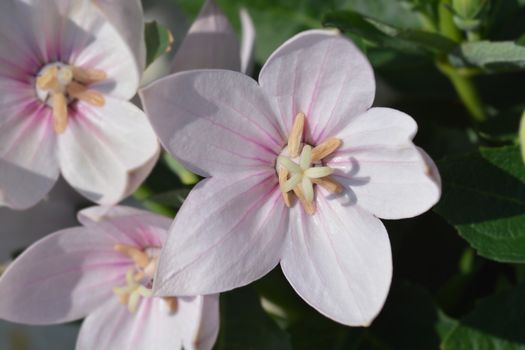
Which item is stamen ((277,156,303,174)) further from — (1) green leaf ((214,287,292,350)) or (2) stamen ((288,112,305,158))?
(1) green leaf ((214,287,292,350))

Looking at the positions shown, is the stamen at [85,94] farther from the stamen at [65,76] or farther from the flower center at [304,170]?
the flower center at [304,170]

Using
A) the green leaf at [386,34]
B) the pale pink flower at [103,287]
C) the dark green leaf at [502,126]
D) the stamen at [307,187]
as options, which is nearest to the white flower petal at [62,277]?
the pale pink flower at [103,287]

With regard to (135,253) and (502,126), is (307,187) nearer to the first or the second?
(135,253)

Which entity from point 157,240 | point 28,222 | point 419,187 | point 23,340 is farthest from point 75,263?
point 23,340

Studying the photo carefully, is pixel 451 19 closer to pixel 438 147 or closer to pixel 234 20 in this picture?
pixel 438 147

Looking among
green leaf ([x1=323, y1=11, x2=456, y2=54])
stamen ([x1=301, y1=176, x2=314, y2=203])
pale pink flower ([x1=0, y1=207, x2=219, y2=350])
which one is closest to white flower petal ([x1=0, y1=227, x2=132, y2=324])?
pale pink flower ([x1=0, y1=207, x2=219, y2=350])

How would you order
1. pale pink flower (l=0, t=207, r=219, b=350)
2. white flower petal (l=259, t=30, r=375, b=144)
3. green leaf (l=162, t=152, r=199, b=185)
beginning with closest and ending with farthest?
1. white flower petal (l=259, t=30, r=375, b=144)
2. pale pink flower (l=0, t=207, r=219, b=350)
3. green leaf (l=162, t=152, r=199, b=185)
